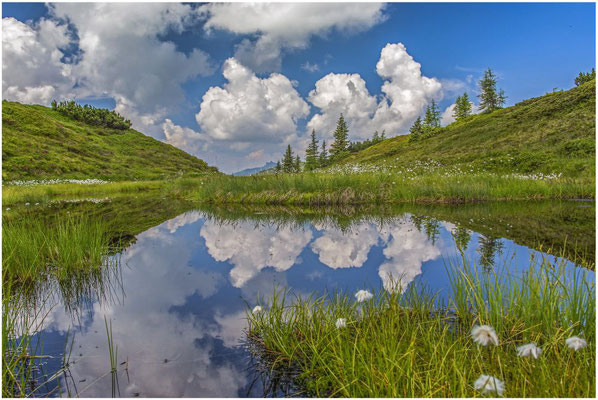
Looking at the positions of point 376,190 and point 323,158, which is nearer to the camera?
point 376,190

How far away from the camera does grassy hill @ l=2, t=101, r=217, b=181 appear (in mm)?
37750

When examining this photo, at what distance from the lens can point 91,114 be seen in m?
77.8

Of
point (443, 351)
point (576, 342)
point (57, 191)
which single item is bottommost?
point (443, 351)

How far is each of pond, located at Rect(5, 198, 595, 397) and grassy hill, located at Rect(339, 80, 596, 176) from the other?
1947 centimetres

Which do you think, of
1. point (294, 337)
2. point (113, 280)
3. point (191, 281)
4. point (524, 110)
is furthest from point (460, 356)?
point (524, 110)

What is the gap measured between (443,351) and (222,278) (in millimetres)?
3868

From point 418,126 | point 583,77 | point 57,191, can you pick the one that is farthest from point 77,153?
point 583,77

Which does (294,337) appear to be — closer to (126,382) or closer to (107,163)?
(126,382)

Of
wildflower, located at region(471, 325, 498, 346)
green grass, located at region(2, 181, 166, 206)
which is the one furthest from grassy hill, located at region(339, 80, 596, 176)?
green grass, located at region(2, 181, 166, 206)

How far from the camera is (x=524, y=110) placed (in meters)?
44.1

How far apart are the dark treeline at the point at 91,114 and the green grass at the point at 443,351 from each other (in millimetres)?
91521

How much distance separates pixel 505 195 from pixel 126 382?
18583 mm

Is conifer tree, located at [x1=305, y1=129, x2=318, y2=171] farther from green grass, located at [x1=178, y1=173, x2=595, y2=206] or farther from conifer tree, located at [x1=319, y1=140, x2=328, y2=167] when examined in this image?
green grass, located at [x1=178, y1=173, x2=595, y2=206]

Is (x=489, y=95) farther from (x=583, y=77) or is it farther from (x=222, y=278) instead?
(x=222, y=278)
